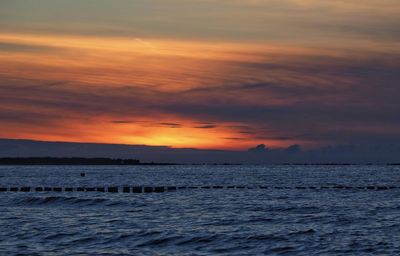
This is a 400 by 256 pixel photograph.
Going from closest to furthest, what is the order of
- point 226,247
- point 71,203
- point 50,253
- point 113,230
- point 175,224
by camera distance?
point 50,253 → point 226,247 → point 113,230 → point 175,224 → point 71,203

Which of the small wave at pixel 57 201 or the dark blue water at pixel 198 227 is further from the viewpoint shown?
the small wave at pixel 57 201

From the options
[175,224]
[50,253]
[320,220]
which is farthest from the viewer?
[320,220]

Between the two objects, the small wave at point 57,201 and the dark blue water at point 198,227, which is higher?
the small wave at point 57,201

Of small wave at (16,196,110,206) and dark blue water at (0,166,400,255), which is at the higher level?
small wave at (16,196,110,206)

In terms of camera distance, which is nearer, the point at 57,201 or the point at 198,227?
the point at 198,227

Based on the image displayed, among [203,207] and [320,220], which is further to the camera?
[203,207]

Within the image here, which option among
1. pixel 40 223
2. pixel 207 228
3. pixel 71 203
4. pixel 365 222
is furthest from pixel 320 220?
pixel 71 203

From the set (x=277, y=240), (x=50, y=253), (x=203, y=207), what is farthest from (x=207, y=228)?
(x=203, y=207)

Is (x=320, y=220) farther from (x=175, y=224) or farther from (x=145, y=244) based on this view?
(x=145, y=244)

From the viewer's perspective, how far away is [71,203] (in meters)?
66.6

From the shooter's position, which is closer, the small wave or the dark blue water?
the dark blue water

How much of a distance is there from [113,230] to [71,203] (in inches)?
1007

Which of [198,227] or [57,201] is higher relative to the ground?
[57,201]

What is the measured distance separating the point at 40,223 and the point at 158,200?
80.3 ft
